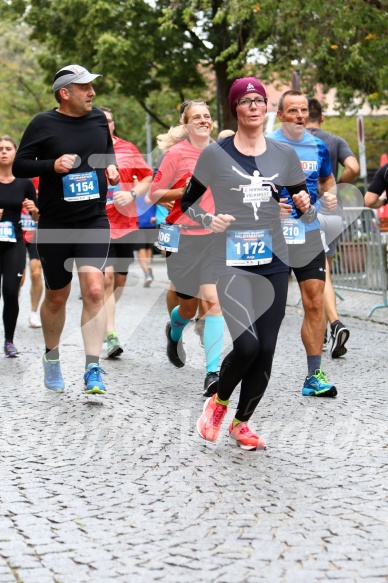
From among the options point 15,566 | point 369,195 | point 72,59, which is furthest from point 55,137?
point 72,59

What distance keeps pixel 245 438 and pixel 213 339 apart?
1.92 m

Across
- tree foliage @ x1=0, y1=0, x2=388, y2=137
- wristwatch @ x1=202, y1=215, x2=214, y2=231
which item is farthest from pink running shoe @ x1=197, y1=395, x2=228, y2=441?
tree foliage @ x1=0, y1=0, x2=388, y2=137

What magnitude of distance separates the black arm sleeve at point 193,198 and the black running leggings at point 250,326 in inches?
16.8

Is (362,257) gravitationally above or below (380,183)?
below

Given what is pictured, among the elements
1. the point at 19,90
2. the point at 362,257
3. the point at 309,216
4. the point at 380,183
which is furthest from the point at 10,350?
the point at 19,90

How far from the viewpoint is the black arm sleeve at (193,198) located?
6.07m

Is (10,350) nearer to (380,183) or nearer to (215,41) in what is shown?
(380,183)

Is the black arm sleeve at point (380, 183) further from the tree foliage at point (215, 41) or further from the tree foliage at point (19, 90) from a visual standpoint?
the tree foliage at point (19, 90)

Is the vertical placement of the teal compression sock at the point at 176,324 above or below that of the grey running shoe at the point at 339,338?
above

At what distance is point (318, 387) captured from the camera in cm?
751

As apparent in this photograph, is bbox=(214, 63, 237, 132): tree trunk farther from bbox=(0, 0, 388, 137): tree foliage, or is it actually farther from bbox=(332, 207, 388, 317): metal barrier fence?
bbox=(332, 207, 388, 317): metal barrier fence

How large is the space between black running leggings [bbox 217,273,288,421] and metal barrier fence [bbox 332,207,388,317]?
726cm

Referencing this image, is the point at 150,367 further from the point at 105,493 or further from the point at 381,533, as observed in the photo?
the point at 381,533

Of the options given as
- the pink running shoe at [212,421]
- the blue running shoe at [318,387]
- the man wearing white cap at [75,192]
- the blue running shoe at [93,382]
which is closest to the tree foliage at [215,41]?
the man wearing white cap at [75,192]
